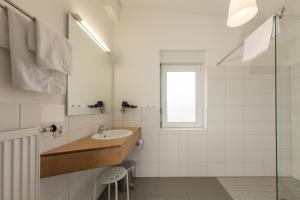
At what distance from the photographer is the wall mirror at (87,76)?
5.72 feet

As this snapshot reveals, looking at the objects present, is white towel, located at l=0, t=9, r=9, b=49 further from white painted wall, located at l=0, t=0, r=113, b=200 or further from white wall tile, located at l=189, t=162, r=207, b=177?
white wall tile, located at l=189, t=162, r=207, b=177

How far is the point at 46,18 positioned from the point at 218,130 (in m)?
2.67

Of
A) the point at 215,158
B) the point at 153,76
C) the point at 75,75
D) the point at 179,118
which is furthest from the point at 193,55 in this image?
the point at 75,75

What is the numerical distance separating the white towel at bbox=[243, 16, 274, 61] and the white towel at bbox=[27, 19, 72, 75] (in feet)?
5.38

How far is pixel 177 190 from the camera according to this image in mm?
2604

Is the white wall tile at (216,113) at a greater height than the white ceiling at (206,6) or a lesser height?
lesser

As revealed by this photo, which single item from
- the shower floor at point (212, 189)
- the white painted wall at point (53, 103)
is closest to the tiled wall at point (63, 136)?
the white painted wall at point (53, 103)

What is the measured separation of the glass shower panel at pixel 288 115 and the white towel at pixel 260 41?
0.65 m

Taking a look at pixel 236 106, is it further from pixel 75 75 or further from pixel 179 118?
pixel 75 75

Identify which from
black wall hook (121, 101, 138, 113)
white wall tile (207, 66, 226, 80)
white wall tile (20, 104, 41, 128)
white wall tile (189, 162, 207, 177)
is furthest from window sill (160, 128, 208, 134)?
white wall tile (20, 104, 41, 128)

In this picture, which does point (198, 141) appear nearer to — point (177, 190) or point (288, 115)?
point (177, 190)

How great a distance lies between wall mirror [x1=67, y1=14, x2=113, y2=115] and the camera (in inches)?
68.7

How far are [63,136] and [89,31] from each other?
117 centimetres

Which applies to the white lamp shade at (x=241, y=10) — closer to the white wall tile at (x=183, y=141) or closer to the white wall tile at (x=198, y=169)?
the white wall tile at (x=183, y=141)
